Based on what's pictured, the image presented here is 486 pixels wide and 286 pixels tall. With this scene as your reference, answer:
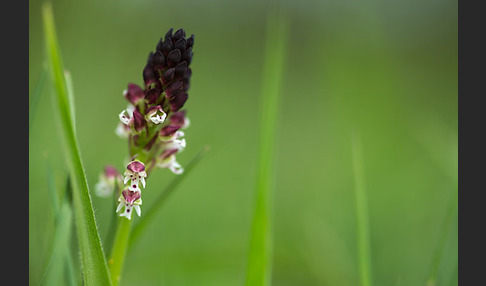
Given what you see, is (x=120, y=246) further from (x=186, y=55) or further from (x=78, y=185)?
(x=186, y=55)

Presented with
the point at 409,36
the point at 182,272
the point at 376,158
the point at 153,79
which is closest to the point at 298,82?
the point at 409,36

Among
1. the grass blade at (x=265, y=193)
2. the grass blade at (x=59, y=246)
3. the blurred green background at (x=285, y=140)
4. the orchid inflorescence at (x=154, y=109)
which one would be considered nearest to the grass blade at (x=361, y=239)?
the blurred green background at (x=285, y=140)

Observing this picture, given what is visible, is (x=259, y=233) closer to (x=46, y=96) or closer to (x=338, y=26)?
(x=46, y=96)

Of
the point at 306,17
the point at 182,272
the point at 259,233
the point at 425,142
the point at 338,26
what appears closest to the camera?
the point at 259,233

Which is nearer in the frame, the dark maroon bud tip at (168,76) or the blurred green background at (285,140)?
the dark maroon bud tip at (168,76)

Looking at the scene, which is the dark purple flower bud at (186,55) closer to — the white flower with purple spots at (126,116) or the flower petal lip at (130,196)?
the white flower with purple spots at (126,116)

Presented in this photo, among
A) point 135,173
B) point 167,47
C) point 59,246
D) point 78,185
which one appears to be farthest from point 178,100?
point 59,246
